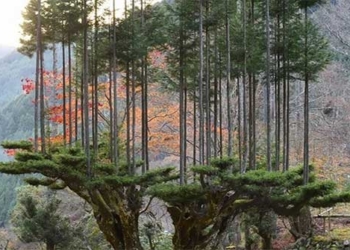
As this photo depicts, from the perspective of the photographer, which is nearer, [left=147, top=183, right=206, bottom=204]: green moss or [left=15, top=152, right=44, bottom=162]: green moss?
[left=147, top=183, right=206, bottom=204]: green moss

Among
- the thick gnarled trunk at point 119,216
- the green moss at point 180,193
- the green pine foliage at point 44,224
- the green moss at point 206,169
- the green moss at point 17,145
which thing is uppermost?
the green moss at point 17,145

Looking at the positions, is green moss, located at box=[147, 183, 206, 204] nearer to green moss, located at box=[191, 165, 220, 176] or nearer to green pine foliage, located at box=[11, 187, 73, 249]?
green moss, located at box=[191, 165, 220, 176]

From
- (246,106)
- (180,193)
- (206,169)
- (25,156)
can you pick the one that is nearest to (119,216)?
(180,193)

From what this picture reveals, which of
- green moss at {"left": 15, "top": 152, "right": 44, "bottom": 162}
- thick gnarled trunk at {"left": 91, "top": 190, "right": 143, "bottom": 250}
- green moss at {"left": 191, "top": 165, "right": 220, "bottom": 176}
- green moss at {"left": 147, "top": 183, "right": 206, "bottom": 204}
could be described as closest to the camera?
green moss at {"left": 191, "top": 165, "right": 220, "bottom": 176}

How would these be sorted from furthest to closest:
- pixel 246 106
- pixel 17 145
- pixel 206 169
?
pixel 246 106 → pixel 17 145 → pixel 206 169

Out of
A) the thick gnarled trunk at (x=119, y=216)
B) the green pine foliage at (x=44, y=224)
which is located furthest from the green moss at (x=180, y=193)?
the green pine foliage at (x=44, y=224)

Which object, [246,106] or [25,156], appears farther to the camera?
[246,106]

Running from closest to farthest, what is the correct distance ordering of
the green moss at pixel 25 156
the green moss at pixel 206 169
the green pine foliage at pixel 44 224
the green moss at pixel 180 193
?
1. the green moss at pixel 206 169
2. the green moss at pixel 180 193
3. the green moss at pixel 25 156
4. the green pine foliage at pixel 44 224

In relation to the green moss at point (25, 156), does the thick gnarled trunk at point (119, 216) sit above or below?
below

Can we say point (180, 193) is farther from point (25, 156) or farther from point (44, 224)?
point (44, 224)

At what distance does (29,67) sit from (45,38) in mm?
54181

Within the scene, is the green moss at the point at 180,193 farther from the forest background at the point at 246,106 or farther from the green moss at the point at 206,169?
the green moss at the point at 206,169

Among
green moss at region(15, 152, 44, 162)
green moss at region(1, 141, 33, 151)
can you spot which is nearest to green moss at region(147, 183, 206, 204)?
green moss at region(15, 152, 44, 162)

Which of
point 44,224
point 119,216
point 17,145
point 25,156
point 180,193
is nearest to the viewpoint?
point 180,193
